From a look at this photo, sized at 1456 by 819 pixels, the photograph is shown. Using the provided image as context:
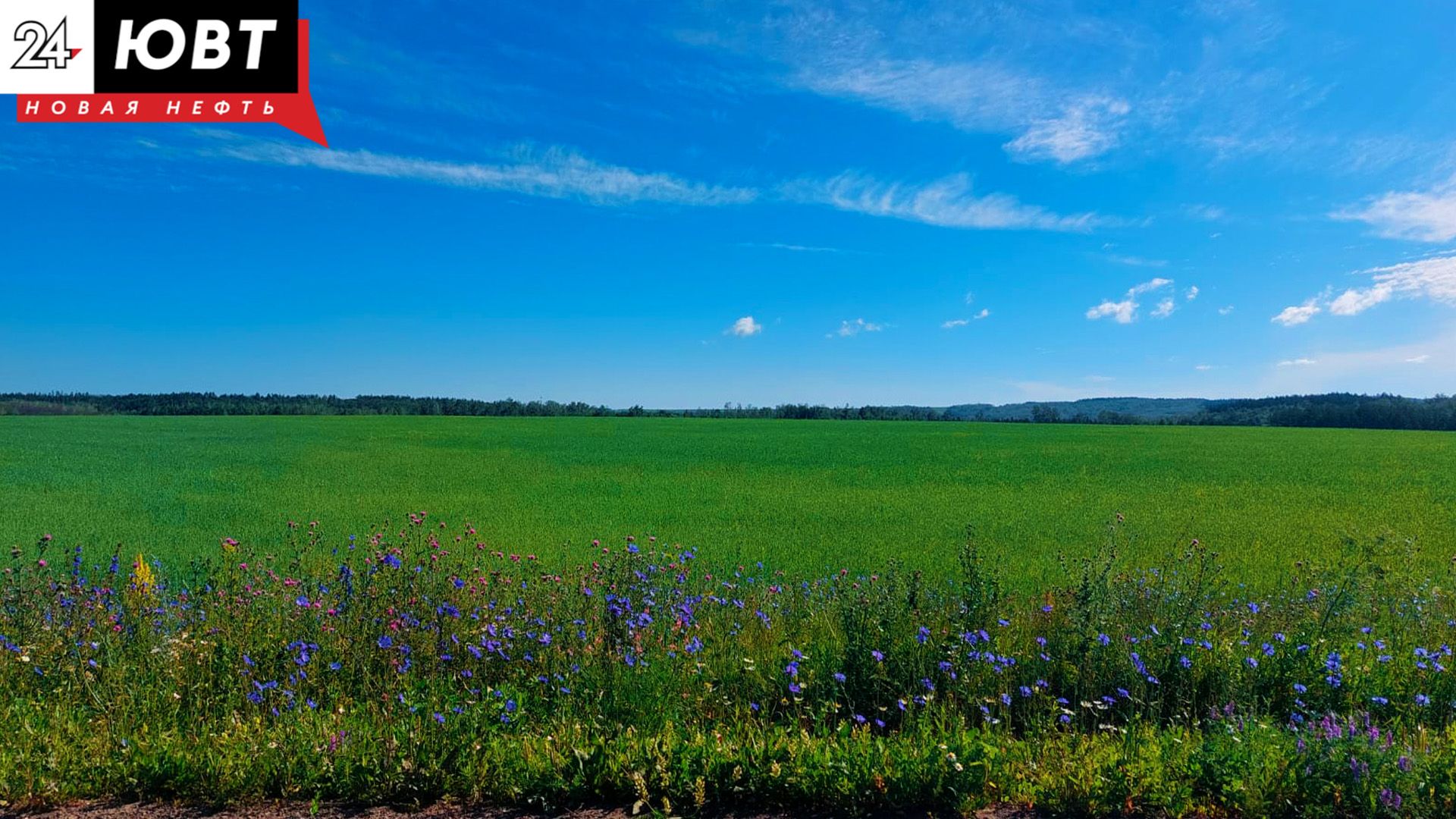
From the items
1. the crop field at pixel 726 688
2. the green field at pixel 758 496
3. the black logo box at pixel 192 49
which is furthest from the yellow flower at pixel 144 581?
the black logo box at pixel 192 49

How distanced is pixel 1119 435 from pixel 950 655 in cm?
6999

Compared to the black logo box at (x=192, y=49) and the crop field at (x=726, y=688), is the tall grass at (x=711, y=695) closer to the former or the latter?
the crop field at (x=726, y=688)

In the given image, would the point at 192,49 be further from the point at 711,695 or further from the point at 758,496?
the point at 758,496

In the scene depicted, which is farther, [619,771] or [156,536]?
[156,536]

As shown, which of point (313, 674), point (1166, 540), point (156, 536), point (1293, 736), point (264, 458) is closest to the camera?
point (1293, 736)

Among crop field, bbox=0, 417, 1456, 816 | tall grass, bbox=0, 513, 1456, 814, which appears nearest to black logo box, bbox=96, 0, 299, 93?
crop field, bbox=0, 417, 1456, 816

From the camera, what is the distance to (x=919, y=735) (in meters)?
4.32

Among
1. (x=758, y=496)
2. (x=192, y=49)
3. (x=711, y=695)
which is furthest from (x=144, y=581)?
(x=758, y=496)

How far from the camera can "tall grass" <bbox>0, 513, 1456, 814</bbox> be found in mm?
3705

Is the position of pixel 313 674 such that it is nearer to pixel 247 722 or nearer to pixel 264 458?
pixel 247 722

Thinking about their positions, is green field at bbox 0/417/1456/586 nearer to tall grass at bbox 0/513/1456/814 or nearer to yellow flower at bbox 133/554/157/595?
tall grass at bbox 0/513/1456/814

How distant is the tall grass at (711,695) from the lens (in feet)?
12.2

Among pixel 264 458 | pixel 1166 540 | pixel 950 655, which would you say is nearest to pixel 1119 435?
pixel 1166 540

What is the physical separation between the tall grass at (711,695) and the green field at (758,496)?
2181mm
